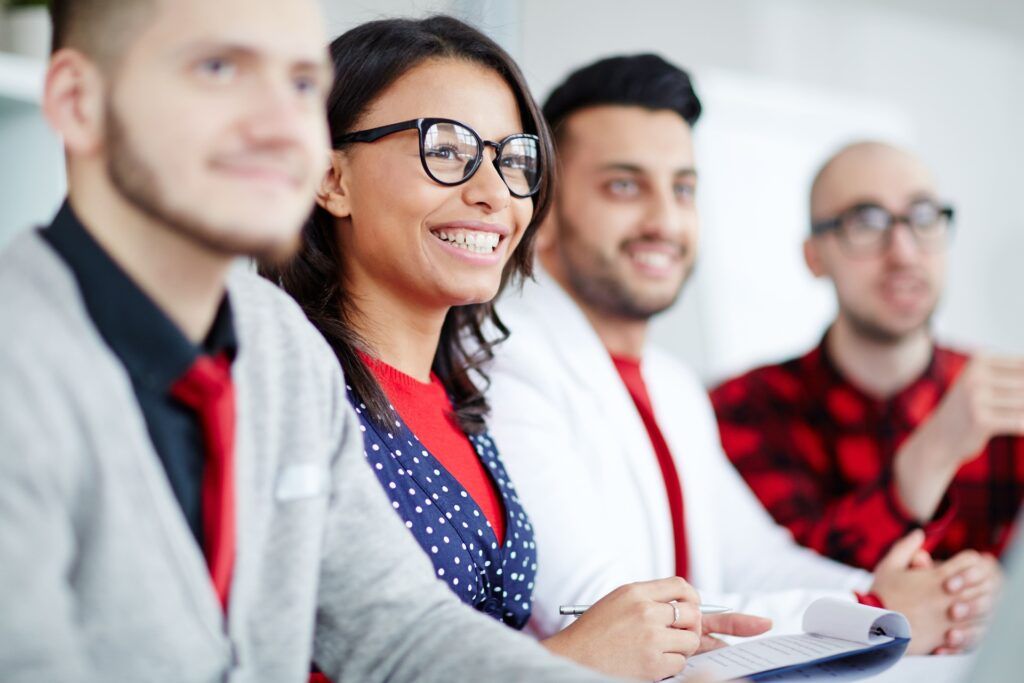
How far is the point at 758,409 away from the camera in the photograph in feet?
7.20

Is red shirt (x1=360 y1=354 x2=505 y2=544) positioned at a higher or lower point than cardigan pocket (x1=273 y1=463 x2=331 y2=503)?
lower

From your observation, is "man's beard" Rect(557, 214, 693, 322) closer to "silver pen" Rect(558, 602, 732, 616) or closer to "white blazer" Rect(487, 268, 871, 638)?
"white blazer" Rect(487, 268, 871, 638)

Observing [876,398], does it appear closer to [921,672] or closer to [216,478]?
[921,672]

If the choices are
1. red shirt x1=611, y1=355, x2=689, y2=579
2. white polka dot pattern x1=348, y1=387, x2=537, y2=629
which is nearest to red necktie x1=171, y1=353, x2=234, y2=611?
white polka dot pattern x1=348, y1=387, x2=537, y2=629

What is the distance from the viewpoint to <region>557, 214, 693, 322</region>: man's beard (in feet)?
5.76

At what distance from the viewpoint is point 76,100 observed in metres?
0.68

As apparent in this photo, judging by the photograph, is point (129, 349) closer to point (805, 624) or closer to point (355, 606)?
point (355, 606)

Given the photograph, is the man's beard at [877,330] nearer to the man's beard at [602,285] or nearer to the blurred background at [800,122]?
the man's beard at [602,285]

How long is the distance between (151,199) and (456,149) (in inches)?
19.5

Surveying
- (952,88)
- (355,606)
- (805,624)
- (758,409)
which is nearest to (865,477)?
(758,409)

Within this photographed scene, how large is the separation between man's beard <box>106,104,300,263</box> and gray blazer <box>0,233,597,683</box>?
2.7 inches

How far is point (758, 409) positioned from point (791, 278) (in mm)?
1513

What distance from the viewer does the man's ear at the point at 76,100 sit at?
0.67m

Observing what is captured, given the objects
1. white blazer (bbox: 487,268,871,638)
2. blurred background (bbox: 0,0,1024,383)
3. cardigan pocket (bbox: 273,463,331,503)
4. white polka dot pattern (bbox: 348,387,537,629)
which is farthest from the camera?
blurred background (bbox: 0,0,1024,383)
